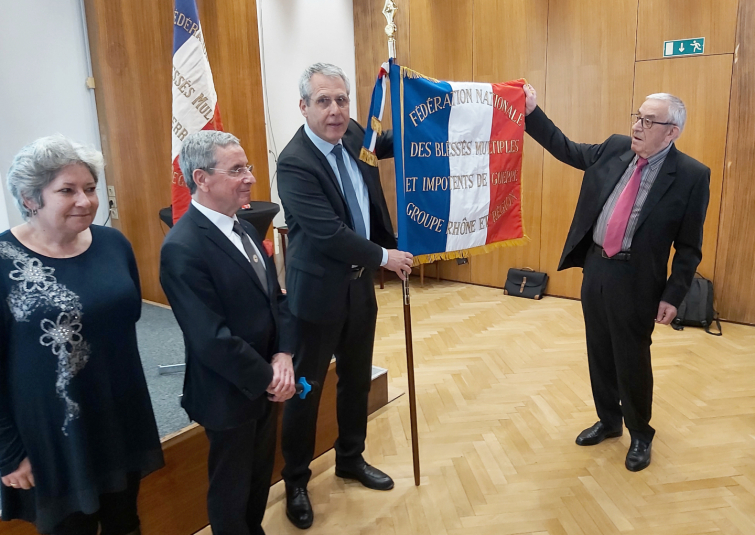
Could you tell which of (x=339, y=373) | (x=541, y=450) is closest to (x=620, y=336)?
(x=541, y=450)

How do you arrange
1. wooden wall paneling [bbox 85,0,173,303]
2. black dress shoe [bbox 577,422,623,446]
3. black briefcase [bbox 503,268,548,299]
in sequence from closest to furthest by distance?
black dress shoe [bbox 577,422,623,446], wooden wall paneling [bbox 85,0,173,303], black briefcase [bbox 503,268,548,299]

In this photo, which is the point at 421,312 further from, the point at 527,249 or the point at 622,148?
the point at 622,148

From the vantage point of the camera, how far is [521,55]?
5098mm

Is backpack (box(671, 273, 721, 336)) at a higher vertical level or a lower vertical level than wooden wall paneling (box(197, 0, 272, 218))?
lower

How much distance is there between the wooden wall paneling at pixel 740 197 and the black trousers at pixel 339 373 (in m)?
3.54

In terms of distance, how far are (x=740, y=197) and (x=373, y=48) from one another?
12.2ft

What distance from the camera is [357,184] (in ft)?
7.35

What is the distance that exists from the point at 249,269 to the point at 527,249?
4287 mm

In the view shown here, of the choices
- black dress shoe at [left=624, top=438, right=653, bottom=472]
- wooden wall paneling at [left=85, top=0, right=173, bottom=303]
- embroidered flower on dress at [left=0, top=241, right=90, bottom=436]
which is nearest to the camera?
embroidered flower on dress at [left=0, top=241, right=90, bottom=436]

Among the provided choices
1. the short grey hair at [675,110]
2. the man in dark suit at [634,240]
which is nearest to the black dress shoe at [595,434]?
the man in dark suit at [634,240]

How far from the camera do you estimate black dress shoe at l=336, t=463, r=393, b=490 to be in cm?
245

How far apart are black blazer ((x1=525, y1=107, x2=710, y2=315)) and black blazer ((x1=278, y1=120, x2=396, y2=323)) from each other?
110 cm

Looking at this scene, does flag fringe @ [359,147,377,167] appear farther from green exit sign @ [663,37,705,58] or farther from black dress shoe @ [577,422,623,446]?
green exit sign @ [663,37,705,58]

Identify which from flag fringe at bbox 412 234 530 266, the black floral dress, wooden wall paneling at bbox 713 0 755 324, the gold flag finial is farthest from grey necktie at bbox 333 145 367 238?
wooden wall paneling at bbox 713 0 755 324
